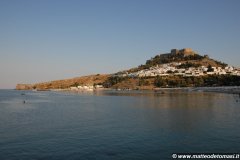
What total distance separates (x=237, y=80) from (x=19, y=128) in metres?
161

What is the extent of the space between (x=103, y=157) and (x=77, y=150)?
10.9 feet

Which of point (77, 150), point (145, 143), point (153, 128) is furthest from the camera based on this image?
point (153, 128)

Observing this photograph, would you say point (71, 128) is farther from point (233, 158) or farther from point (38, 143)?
point (233, 158)

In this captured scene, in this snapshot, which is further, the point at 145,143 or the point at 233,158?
the point at 145,143

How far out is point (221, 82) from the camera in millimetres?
182125

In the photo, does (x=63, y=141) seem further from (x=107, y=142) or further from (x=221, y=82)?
(x=221, y=82)

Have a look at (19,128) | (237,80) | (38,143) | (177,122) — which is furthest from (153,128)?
(237,80)

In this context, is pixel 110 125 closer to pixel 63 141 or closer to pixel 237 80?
pixel 63 141

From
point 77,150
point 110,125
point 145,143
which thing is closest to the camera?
point 77,150

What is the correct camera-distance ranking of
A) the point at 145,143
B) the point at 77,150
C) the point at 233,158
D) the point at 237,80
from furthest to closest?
the point at 237,80 → the point at 145,143 → the point at 77,150 → the point at 233,158

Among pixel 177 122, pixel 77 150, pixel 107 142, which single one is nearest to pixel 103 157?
pixel 77 150

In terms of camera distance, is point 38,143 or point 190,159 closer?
point 190,159

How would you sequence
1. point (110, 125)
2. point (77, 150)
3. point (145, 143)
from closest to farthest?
point (77, 150) → point (145, 143) → point (110, 125)

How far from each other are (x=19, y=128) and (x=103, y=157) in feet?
61.4
